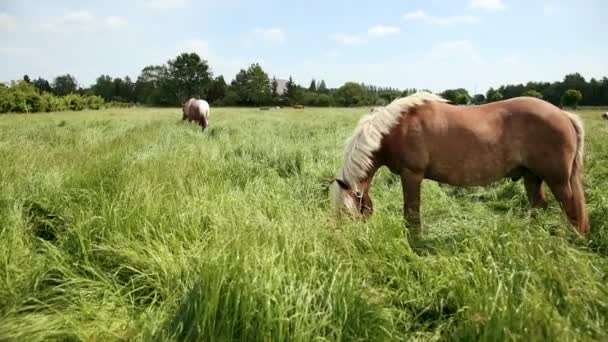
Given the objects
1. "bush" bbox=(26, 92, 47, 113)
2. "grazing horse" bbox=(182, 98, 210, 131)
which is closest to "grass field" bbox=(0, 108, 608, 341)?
"grazing horse" bbox=(182, 98, 210, 131)

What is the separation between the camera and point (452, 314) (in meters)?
2.16

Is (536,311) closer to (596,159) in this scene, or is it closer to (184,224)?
(184,224)

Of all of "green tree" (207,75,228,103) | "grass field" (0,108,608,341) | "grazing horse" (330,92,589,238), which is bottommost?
"grass field" (0,108,608,341)

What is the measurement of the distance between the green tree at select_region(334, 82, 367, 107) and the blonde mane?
6377 centimetres

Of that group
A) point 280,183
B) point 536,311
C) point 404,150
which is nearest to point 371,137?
point 404,150

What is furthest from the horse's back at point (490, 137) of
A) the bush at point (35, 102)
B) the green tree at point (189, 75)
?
the green tree at point (189, 75)

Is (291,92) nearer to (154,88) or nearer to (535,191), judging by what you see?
(154,88)

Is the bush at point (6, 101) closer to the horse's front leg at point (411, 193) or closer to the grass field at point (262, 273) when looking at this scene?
the grass field at point (262, 273)

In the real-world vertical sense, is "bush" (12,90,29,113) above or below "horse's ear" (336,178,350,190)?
above

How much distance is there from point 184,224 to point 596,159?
25.4 feet

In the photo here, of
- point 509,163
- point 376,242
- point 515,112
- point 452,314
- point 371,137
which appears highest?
point 515,112

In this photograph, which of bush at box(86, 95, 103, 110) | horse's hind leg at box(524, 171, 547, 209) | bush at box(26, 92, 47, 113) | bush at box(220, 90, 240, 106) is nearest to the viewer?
horse's hind leg at box(524, 171, 547, 209)

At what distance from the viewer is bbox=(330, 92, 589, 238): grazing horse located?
11.6 feet

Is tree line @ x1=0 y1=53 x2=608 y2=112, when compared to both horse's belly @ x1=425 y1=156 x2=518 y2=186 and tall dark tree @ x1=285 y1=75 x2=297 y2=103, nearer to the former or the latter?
tall dark tree @ x1=285 y1=75 x2=297 y2=103
